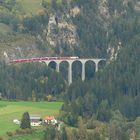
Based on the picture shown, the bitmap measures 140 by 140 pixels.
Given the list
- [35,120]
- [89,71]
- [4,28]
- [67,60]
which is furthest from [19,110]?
[4,28]

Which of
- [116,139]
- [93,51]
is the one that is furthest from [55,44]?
[116,139]

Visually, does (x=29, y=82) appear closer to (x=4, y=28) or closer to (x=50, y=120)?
(x=4, y=28)

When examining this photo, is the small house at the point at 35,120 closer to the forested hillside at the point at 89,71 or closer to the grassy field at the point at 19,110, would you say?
the grassy field at the point at 19,110

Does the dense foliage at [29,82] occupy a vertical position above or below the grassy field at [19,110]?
above

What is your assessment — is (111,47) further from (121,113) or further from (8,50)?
(121,113)

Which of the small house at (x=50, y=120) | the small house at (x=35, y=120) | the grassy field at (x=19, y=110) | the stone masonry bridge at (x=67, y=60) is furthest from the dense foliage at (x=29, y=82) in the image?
the small house at (x=50, y=120)

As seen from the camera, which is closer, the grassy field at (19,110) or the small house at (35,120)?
the grassy field at (19,110)

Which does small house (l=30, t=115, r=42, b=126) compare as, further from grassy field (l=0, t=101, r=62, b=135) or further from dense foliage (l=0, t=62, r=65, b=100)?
dense foliage (l=0, t=62, r=65, b=100)
